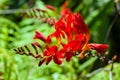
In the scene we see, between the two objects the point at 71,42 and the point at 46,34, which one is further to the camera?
the point at 46,34

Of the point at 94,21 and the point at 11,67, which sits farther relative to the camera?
the point at 94,21

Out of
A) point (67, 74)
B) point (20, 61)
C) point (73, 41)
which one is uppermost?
point (73, 41)

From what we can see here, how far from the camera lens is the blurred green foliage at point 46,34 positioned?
1670mm

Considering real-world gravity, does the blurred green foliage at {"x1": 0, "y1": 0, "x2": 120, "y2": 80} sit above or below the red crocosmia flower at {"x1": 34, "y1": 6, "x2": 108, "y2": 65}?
below

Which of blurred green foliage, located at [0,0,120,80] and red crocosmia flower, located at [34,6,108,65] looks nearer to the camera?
red crocosmia flower, located at [34,6,108,65]

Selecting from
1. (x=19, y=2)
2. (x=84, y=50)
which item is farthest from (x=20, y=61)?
(x=19, y=2)

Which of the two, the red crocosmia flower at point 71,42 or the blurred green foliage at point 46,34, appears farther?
the blurred green foliage at point 46,34

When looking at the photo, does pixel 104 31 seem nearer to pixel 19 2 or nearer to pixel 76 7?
pixel 76 7

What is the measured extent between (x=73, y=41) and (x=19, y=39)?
1.16m

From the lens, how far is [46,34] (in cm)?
203

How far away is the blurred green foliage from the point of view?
1.67 m

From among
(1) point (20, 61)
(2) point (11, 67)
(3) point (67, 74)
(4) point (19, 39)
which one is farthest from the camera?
(4) point (19, 39)

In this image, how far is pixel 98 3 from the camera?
3.18 metres

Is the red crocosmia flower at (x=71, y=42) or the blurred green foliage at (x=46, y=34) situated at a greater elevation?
the red crocosmia flower at (x=71, y=42)
